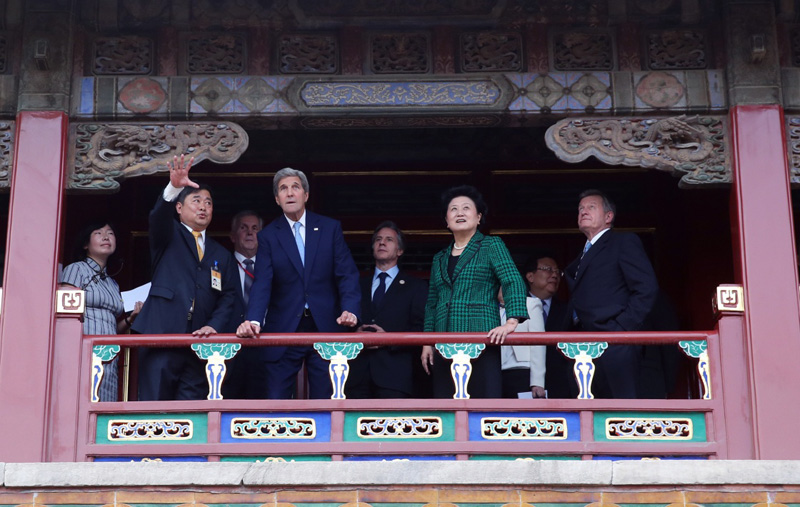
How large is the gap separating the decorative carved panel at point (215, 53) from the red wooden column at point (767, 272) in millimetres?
2893

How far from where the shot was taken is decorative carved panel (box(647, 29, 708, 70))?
879 centimetres

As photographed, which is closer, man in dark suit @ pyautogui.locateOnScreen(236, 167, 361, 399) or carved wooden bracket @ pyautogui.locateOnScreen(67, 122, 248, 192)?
man in dark suit @ pyautogui.locateOnScreen(236, 167, 361, 399)

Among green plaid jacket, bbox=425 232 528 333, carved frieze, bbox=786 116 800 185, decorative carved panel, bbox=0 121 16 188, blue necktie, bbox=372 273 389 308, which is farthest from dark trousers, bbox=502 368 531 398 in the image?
decorative carved panel, bbox=0 121 16 188

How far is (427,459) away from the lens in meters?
7.66

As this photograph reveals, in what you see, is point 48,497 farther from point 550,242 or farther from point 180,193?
point 550,242

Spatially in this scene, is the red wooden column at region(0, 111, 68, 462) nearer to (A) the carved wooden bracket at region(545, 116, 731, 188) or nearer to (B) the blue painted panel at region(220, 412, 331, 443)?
(B) the blue painted panel at region(220, 412, 331, 443)

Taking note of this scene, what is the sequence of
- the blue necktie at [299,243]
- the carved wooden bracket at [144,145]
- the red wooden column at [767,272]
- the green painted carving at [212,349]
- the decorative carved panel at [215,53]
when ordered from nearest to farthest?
the red wooden column at [767,272] < the green painted carving at [212,349] < the blue necktie at [299,243] < the carved wooden bracket at [144,145] < the decorative carved panel at [215,53]

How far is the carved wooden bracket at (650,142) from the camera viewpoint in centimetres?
850

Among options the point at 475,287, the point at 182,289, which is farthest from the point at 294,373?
the point at 475,287

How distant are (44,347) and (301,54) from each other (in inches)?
90.7

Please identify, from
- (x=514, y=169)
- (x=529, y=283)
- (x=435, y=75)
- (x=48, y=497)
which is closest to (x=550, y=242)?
(x=514, y=169)

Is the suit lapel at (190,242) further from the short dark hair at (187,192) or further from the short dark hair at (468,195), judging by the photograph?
the short dark hair at (468,195)

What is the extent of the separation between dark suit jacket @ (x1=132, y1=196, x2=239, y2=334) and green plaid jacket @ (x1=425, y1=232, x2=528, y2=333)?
3.91 feet

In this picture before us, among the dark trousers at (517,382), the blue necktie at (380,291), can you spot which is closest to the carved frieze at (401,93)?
the blue necktie at (380,291)
